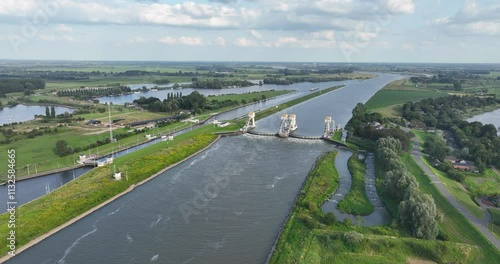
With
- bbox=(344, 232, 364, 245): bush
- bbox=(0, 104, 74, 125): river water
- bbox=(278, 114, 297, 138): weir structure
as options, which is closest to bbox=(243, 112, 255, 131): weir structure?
bbox=(278, 114, 297, 138): weir structure

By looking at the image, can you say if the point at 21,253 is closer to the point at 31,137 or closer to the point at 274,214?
the point at 274,214

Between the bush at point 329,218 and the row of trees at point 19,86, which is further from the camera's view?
the row of trees at point 19,86

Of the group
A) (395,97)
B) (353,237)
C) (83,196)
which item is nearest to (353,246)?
(353,237)

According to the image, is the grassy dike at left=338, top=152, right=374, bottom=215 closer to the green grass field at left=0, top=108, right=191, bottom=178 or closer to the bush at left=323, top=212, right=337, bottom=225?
the bush at left=323, top=212, right=337, bottom=225

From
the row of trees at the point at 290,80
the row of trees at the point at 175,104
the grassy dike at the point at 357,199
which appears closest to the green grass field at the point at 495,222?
the grassy dike at the point at 357,199

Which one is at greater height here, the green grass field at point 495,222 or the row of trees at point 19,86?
the row of trees at point 19,86

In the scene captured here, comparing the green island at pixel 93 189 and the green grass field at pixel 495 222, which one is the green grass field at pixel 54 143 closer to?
the green island at pixel 93 189
